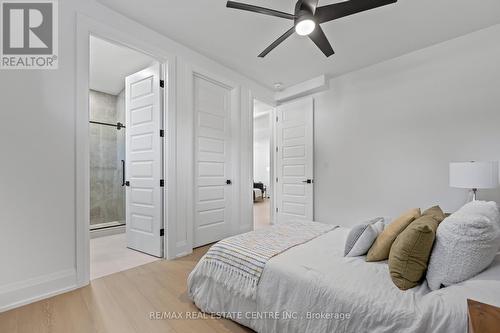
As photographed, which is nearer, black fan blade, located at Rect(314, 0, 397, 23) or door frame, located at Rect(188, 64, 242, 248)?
black fan blade, located at Rect(314, 0, 397, 23)

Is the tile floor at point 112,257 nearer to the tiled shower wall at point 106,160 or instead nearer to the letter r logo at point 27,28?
the tiled shower wall at point 106,160

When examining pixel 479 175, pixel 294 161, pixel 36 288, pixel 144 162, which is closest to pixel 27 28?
pixel 144 162

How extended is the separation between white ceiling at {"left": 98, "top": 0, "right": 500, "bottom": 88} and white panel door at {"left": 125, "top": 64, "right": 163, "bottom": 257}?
Result: 27.3 inches

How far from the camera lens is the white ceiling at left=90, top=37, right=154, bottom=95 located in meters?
3.20

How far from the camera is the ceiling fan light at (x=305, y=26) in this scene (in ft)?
6.07

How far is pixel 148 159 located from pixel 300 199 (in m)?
2.76

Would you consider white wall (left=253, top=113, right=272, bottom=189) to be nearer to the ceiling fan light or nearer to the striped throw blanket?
the ceiling fan light

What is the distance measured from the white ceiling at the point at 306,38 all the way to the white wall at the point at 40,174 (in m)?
0.78

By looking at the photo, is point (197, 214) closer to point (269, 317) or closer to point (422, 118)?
point (269, 317)

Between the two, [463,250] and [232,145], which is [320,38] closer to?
[463,250]

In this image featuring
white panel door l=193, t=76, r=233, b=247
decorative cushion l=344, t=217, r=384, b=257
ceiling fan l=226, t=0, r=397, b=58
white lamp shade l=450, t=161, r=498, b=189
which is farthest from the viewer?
white panel door l=193, t=76, r=233, b=247

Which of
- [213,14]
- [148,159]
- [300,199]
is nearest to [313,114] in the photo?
[300,199]

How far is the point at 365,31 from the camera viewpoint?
2.79 metres

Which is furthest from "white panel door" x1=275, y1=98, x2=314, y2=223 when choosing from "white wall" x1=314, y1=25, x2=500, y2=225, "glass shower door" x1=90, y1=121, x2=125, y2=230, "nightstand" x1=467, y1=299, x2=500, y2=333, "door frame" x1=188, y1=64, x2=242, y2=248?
"nightstand" x1=467, y1=299, x2=500, y2=333
